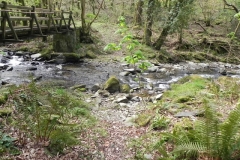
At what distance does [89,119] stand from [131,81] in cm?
580

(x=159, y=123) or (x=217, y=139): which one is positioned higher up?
(x=217, y=139)

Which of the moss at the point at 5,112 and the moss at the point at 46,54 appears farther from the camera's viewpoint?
the moss at the point at 46,54

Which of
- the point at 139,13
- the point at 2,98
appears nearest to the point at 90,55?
the point at 139,13

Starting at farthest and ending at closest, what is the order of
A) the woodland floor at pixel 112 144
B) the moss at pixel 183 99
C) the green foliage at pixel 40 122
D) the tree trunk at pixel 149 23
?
the tree trunk at pixel 149 23 < the moss at pixel 183 99 < the woodland floor at pixel 112 144 < the green foliage at pixel 40 122

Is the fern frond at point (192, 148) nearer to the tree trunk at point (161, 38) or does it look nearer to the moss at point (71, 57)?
the moss at point (71, 57)

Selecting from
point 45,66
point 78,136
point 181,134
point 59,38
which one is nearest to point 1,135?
point 78,136

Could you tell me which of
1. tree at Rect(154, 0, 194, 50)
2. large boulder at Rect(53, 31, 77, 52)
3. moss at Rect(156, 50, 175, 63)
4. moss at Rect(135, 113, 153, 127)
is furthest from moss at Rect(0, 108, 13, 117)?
tree at Rect(154, 0, 194, 50)

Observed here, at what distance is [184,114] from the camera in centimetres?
615

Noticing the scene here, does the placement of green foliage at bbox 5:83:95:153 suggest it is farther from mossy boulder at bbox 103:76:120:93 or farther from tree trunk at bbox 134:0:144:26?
tree trunk at bbox 134:0:144:26

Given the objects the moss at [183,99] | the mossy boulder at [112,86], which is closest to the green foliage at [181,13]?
the mossy boulder at [112,86]

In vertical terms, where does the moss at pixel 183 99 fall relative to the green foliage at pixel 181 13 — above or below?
below

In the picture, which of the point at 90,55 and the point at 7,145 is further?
the point at 90,55

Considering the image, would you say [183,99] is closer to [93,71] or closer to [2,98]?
[2,98]

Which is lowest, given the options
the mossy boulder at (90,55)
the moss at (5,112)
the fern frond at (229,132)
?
the mossy boulder at (90,55)
